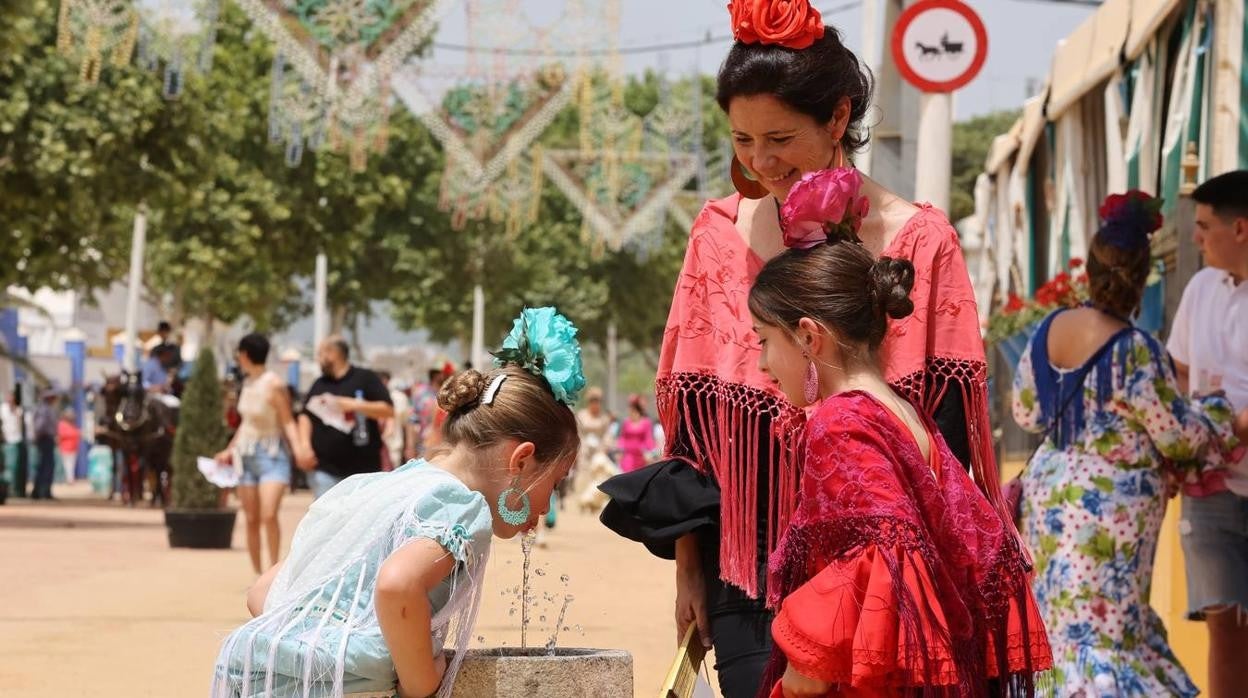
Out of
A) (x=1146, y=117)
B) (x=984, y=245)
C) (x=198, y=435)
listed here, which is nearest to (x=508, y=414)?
(x=1146, y=117)

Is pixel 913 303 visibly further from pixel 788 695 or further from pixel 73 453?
pixel 73 453

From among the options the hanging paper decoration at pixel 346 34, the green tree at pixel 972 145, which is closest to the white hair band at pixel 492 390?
the hanging paper decoration at pixel 346 34

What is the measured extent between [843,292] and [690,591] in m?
0.80

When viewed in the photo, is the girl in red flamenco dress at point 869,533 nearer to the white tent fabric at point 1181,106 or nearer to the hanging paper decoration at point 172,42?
the white tent fabric at point 1181,106

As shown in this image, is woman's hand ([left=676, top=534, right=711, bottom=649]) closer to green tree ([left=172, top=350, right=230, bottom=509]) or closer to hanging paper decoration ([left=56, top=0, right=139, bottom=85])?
green tree ([left=172, top=350, right=230, bottom=509])

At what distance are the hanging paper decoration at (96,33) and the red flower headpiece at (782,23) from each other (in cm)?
1862

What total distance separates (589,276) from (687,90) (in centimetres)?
691

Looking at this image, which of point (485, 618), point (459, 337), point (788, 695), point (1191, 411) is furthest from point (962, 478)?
point (459, 337)

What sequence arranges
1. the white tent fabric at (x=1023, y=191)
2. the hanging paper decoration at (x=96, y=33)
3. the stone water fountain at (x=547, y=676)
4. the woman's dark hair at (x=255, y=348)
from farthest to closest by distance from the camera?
1. the hanging paper decoration at (x=96, y=33)
2. the white tent fabric at (x=1023, y=191)
3. the woman's dark hair at (x=255, y=348)
4. the stone water fountain at (x=547, y=676)

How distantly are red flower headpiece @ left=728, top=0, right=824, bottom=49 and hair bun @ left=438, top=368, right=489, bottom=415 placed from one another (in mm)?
877

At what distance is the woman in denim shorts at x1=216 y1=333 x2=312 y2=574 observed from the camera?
1430 cm

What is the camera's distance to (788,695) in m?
3.53

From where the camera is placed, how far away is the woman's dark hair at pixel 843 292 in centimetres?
361

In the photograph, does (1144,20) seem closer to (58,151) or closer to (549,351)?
(549,351)
